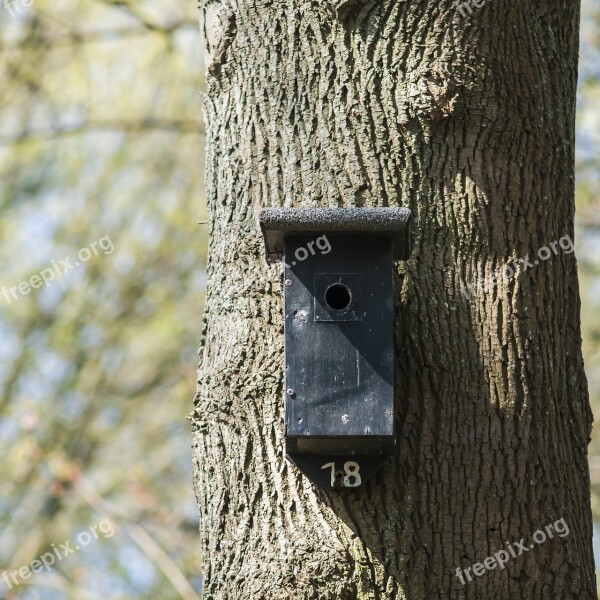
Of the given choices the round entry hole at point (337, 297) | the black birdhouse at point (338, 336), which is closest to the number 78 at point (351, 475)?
the black birdhouse at point (338, 336)

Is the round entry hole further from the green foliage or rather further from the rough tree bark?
the green foliage

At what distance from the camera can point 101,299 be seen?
8.66 meters

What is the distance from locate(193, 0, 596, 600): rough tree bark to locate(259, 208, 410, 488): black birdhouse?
0.21 ft

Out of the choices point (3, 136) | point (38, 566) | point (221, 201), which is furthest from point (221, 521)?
point (3, 136)

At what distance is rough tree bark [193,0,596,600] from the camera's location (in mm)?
2012

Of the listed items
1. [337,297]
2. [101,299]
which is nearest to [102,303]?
[101,299]

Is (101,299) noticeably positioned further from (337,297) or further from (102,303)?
(337,297)

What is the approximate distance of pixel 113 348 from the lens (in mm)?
8711

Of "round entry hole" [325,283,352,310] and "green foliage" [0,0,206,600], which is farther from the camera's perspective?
"green foliage" [0,0,206,600]

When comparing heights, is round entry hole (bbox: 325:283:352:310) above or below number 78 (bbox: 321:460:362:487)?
above

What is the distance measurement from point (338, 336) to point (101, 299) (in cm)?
685

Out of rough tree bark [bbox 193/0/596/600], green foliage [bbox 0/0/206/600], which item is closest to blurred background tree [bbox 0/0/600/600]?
green foliage [bbox 0/0/206/600]

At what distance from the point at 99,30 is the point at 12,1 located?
65 centimetres

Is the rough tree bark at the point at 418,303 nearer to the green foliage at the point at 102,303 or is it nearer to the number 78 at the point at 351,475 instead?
the number 78 at the point at 351,475
